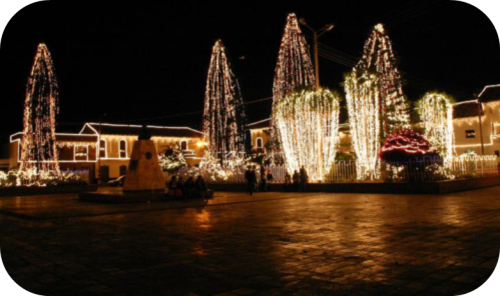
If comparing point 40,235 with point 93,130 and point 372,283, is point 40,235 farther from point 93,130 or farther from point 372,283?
point 93,130

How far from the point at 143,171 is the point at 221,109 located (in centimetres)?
993

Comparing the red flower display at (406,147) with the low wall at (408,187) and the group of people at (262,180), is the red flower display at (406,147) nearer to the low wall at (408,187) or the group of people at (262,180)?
the low wall at (408,187)

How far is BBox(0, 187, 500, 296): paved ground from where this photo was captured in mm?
4746

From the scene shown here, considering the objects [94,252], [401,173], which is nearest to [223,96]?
[401,173]

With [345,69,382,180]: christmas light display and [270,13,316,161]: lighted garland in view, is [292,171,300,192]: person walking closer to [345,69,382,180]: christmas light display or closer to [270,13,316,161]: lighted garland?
[345,69,382,180]: christmas light display

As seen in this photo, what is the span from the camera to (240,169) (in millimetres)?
25984

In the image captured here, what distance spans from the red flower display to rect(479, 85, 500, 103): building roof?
29.6 meters

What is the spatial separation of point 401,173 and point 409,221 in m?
9.94

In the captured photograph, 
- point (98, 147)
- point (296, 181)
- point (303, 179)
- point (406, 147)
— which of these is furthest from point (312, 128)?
point (98, 147)

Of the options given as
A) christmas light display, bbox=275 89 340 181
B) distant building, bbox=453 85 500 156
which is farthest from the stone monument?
distant building, bbox=453 85 500 156

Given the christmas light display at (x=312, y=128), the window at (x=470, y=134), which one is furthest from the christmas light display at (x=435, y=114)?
the window at (x=470, y=134)

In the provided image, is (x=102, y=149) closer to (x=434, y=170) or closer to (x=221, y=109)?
(x=221, y=109)

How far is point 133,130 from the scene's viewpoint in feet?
181

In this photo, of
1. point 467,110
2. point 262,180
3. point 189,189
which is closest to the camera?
point 189,189
